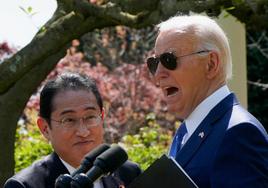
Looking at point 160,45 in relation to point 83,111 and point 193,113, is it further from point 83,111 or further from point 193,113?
point 83,111

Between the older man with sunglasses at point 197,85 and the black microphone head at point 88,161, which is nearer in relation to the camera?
the black microphone head at point 88,161

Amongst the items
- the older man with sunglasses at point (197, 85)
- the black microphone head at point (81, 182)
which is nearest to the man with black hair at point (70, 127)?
the older man with sunglasses at point (197, 85)

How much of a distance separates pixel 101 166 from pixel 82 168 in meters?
0.08

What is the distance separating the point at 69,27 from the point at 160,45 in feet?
8.70

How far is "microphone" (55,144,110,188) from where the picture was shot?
3397 mm

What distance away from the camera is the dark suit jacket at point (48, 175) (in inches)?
185

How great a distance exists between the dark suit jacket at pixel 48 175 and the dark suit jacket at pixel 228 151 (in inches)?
39.8

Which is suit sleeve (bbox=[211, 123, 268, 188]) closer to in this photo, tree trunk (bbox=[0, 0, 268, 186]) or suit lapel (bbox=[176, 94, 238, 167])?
suit lapel (bbox=[176, 94, 238, 167])

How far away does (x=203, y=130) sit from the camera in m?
3.98

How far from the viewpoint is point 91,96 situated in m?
4.93

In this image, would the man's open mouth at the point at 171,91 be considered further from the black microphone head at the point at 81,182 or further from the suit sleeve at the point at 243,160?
the black microphone head at the point at 81,182

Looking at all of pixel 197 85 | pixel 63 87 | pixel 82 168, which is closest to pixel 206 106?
pixel 197 85

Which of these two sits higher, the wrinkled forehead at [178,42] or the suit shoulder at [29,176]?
the wrinkled forehead at [178,42]

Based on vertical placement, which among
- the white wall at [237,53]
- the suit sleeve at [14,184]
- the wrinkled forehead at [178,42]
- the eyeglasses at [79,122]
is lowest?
the white wall at [237,53]
